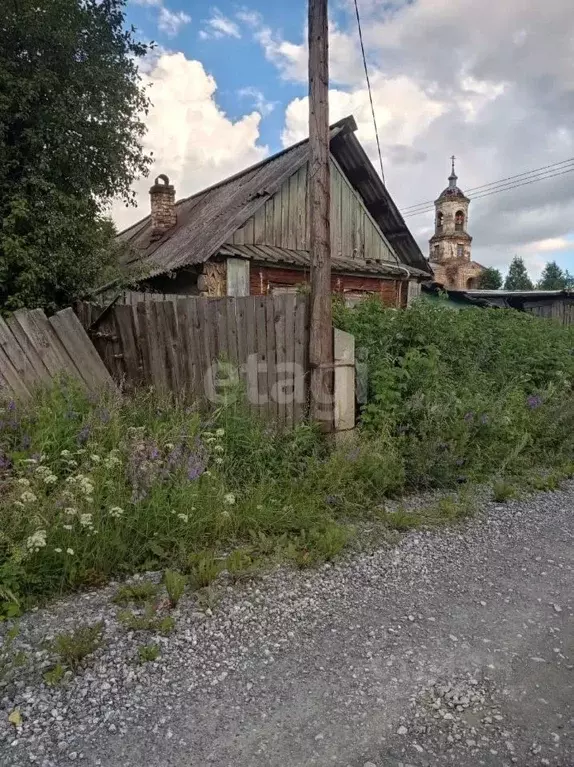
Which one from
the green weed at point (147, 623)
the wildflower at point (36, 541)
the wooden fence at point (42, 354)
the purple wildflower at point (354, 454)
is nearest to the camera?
the green weed at point (147, 623)

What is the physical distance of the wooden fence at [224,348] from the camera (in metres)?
4.87

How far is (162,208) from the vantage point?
579 inches

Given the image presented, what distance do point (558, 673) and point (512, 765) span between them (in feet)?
2.18

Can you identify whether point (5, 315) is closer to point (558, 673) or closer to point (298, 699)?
point (298, 699)

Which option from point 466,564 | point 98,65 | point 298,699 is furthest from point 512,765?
point 98,65

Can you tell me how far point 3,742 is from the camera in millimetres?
1807

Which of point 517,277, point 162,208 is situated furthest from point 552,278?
point 162,208

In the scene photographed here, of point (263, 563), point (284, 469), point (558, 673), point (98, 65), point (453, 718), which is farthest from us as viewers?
point (98, 65)

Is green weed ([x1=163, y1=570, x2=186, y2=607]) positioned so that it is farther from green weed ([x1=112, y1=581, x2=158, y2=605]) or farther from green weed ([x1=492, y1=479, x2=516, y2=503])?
green weed ([x1=492, y1=479, x2=516, y2=503])

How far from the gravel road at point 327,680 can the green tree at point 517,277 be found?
170 feet

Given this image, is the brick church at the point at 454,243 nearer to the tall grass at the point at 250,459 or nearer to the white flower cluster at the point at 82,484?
the tall grass at the point at 250,459

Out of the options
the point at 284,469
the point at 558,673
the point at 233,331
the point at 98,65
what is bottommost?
the point at 558,673

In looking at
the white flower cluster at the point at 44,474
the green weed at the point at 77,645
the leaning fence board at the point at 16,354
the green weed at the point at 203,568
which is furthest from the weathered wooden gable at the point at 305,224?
the green weed at the point at 77,645

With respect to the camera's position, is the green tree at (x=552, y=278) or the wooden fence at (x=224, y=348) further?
the green tree at (x=552, y=278)
